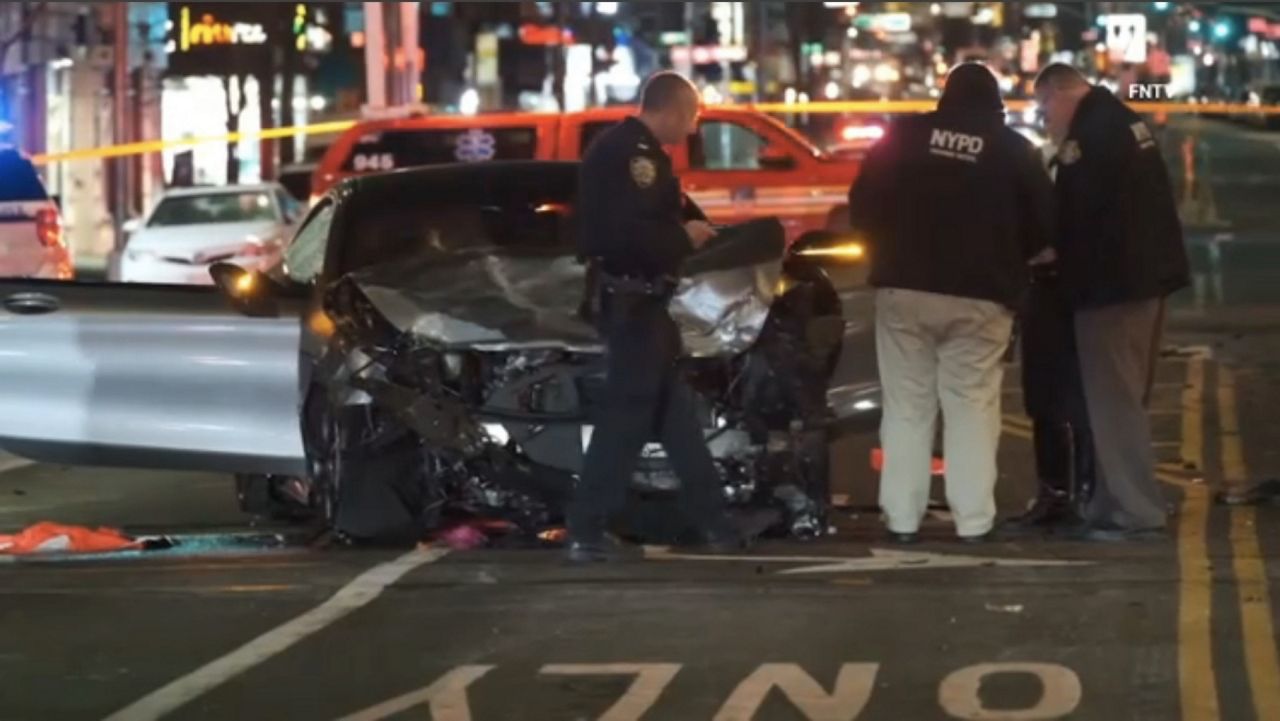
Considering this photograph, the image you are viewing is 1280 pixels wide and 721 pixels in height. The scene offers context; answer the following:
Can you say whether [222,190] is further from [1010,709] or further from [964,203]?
[1010,709]

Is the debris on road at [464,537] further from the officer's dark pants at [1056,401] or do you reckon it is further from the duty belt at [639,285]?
the officer's dark pants at [1056,401]

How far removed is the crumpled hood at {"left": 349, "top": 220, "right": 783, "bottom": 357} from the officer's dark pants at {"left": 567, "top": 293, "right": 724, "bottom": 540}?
241 mm

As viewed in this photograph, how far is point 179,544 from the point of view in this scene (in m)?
10.2

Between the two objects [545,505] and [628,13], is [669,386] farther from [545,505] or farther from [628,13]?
[628,13]

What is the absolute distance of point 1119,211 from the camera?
9211 mm

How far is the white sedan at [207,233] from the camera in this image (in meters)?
24.0

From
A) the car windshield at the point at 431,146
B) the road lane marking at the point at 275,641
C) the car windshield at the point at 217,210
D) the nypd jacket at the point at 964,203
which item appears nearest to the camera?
the road lane marking at the point at 275,641

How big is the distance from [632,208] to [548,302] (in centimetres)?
74

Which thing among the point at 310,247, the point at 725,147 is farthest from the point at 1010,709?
the point at 725,147

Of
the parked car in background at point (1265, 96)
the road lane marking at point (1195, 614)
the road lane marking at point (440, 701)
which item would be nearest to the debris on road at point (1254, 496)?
the road lane marking at point (1195, 614)

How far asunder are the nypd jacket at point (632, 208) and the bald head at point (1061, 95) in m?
1.49

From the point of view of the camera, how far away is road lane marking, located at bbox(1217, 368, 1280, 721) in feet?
22.4

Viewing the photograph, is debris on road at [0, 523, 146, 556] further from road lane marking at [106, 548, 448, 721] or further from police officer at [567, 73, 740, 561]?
police officer at [567, 73, 740, 561]

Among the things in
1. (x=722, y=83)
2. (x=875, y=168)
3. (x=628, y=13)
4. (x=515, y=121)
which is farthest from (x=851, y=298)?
(x=722, y=83)
